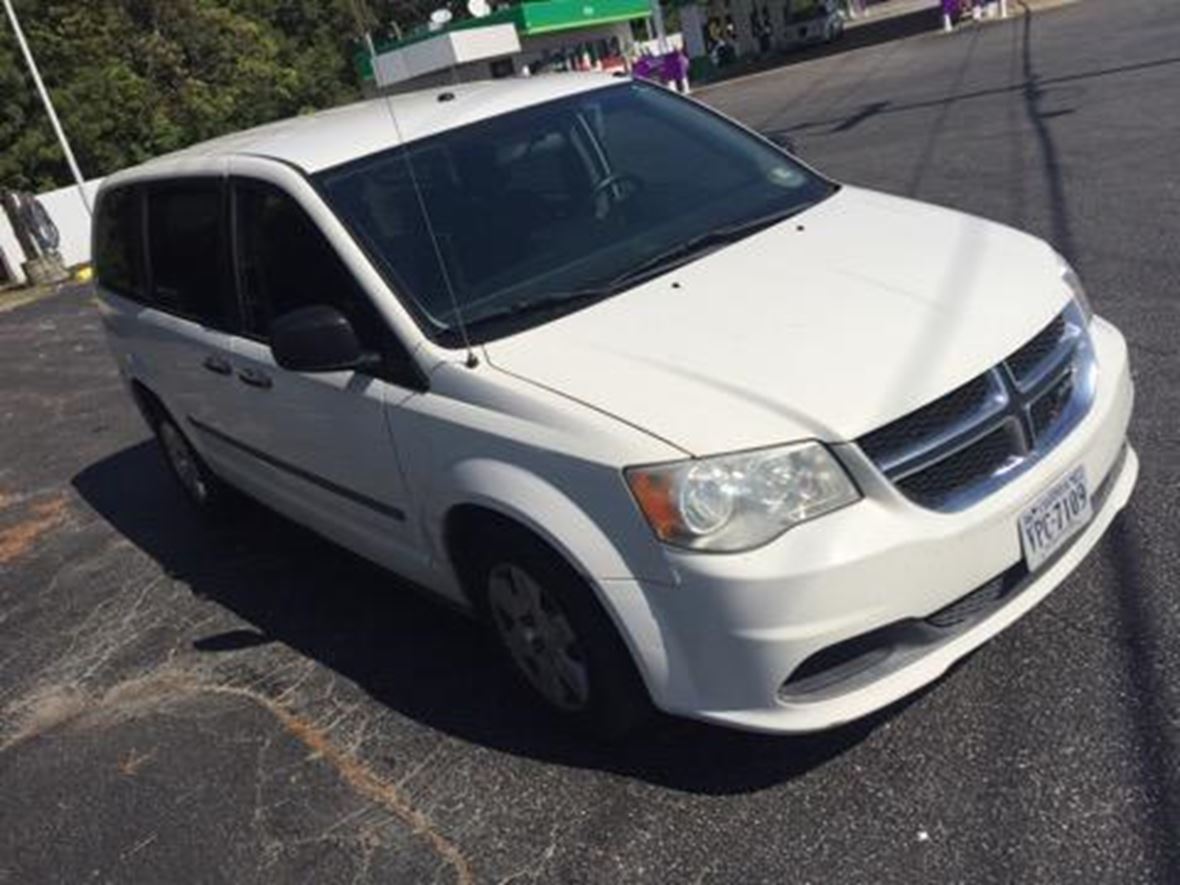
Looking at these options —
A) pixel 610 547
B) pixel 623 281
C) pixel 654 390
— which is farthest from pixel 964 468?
pixel 623 281

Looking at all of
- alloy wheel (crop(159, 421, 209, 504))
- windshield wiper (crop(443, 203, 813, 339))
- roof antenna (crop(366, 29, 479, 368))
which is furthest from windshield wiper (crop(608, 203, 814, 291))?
alloy wheel (crop(159, 421, 209, 504))

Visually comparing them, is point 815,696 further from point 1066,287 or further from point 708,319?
point 1066,287

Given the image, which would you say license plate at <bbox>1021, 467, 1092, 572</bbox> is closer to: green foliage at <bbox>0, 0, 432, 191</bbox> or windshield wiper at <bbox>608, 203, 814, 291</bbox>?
windshield wiper at <bbox>608, 203, 814, 291</bbox>

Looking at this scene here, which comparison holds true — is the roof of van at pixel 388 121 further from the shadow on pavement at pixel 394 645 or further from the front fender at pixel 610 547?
the shadow on pavement at pixel 394 645

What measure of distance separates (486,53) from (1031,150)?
90.7ft

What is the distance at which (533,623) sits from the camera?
3.46 meters

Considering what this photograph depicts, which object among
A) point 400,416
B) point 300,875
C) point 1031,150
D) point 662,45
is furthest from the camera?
point 662,45

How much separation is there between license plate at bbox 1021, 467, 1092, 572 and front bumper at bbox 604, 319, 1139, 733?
0.12 feet

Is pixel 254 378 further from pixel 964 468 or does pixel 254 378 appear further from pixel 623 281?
pixel 964 468

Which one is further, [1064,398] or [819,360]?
[1064,398]

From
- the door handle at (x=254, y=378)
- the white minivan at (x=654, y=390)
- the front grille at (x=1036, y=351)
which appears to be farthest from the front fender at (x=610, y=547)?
the door handle at (x=254, y=378)

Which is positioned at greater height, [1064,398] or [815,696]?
[1064,398]

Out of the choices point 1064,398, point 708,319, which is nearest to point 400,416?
point 708,319

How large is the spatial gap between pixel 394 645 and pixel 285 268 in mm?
1399
